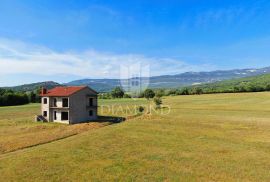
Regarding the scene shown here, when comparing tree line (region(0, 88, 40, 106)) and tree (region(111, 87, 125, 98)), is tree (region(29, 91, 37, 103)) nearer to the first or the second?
tree line (region(0, 88, 40, 106))

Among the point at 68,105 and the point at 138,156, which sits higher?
the point at 68,105

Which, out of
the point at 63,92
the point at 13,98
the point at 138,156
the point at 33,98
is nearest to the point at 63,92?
the point at 63,92

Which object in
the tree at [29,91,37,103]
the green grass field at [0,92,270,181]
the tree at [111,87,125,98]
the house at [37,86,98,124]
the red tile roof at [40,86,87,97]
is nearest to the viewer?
the green grass field at [0,92,270,181]

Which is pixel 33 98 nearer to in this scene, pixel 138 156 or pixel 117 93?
pixel 117 93

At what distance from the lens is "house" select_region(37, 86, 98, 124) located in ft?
166

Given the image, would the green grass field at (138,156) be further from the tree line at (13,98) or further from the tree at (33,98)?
A: the tree at (33,98)

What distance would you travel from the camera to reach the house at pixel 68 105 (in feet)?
166

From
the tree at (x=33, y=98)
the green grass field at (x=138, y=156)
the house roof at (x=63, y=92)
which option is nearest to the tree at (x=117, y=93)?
the tree at (x=33, y=98)

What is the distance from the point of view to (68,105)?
50.2m

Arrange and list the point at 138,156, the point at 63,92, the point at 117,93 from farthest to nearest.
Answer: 1. the point at 117,93
2. the point at 63,92
3. the point at 138,156

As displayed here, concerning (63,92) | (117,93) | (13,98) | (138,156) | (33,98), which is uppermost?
(117,93)

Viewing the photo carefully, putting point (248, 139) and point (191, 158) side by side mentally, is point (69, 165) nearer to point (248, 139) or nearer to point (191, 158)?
point (191, 158)

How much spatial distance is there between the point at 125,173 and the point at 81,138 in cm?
1448

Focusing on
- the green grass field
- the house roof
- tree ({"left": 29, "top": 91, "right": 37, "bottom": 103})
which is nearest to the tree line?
tree ({"left": 29, "top": 91, "right": 37, "bottom": 103})
